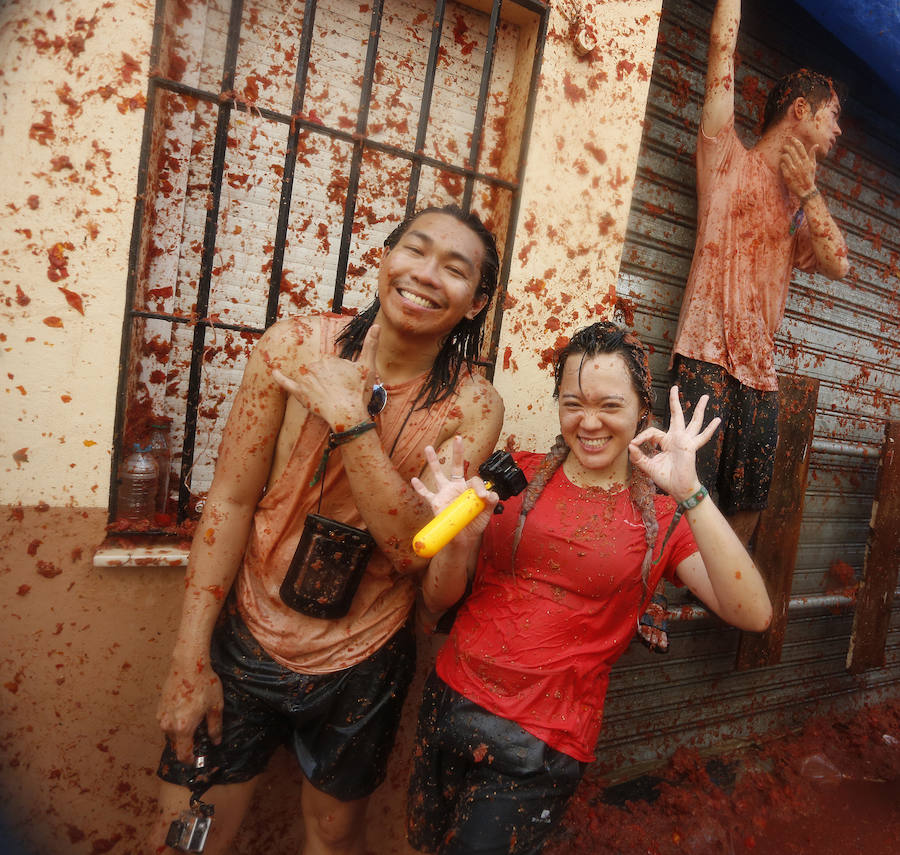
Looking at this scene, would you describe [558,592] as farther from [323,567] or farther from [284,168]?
[284,168]

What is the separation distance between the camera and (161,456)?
2.08m

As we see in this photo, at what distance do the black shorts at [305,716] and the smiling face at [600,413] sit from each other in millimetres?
855

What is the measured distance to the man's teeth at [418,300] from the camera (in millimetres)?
1537

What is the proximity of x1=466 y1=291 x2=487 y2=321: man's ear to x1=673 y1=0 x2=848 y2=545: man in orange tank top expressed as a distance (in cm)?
137

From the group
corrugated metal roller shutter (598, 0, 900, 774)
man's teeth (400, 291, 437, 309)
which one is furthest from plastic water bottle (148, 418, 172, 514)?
corrugated metal roller shutter (598, 0, 900, 774)

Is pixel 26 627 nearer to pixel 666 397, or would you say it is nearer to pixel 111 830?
pixel 111 830

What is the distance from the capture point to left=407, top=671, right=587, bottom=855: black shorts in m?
1.45

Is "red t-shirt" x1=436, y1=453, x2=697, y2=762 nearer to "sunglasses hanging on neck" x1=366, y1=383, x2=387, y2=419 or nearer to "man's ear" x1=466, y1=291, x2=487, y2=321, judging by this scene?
"sunglasses hanging on neck" x1=366, y1=383, x2=387, y2=419

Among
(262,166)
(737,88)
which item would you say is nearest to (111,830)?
(262,166)

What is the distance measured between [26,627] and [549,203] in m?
2.50

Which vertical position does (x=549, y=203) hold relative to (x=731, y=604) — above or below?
above

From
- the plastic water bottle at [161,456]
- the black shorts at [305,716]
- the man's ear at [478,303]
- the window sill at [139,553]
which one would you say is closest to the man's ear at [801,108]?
the man's ear at [478,303]

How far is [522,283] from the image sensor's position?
2297 mm

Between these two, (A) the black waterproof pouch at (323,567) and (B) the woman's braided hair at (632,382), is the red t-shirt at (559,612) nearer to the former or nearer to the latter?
(B) the woman's braided hair at (632,382)
